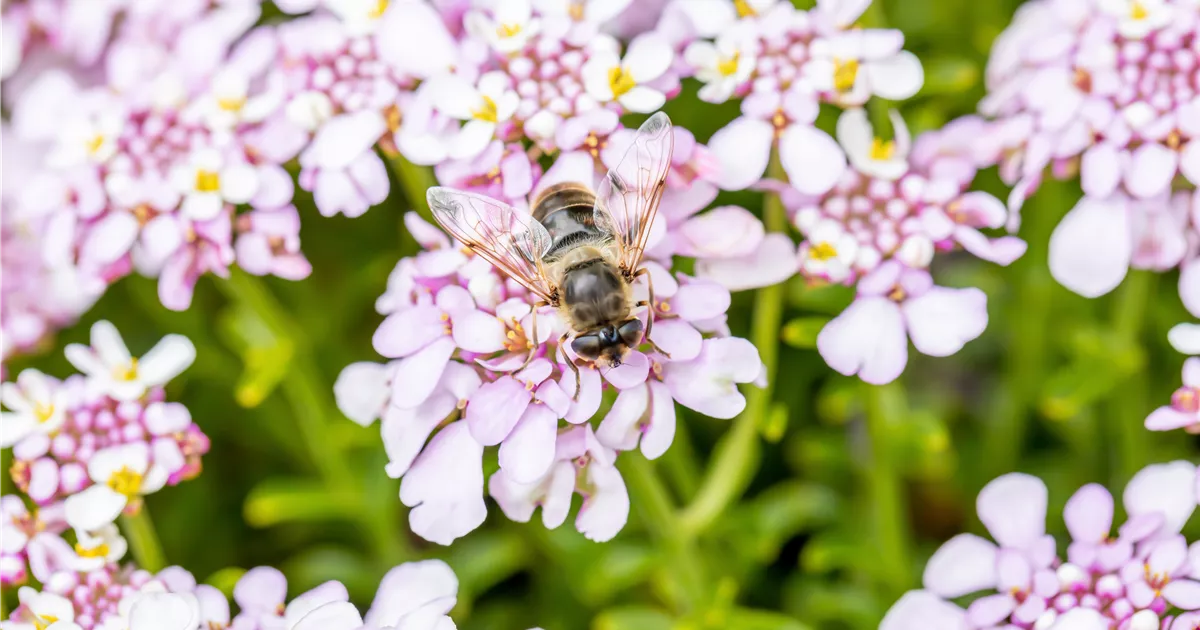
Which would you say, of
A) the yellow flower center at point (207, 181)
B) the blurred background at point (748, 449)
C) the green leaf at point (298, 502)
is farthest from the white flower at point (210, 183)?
the green leaf at point (298, 502)

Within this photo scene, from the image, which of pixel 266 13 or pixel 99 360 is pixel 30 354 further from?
pixel 266 13

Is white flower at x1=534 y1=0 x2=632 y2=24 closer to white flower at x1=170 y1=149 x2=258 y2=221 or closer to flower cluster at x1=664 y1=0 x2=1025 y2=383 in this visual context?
flower cluster at x1=664 y1=0 x2=1025 y2=383

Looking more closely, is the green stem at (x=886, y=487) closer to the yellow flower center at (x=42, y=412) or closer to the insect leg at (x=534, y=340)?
the insect leg at (x=534, y=340)

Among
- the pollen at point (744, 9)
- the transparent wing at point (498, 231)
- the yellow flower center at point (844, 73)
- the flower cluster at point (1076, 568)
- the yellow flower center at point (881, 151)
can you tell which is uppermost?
the pollen at point (744, 9)

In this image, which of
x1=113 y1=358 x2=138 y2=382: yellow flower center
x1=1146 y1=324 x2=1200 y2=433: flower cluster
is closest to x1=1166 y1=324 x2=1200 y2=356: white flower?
x1=1146 y1=324 x2=1200 y2=433: flower cluster

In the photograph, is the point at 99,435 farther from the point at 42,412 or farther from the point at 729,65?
the point at 729,65

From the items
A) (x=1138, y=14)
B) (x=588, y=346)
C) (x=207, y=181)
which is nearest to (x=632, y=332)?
(x=588, y=346)
